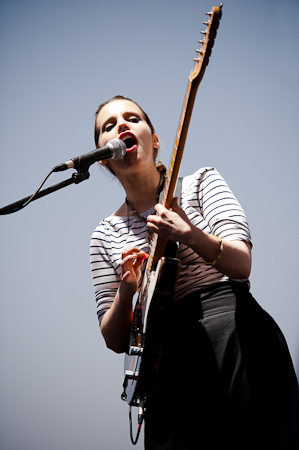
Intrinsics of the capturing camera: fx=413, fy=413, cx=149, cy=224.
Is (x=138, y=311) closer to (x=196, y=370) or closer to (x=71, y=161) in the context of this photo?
(x=196, y=370)

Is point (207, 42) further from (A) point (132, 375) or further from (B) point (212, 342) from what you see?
(A) point (132, 375)

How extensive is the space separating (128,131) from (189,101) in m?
0.51

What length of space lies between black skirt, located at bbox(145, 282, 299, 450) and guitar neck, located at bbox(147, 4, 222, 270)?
0.24 meters

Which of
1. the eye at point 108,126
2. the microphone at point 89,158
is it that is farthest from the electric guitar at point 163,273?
the eye at point 108,126

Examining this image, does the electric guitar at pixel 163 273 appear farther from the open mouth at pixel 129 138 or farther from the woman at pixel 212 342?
the open mouth at pixel 129 138

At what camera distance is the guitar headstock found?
0.93 meters

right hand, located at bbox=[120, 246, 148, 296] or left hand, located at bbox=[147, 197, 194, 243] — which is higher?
left hand, located at bbox=[147, 197, 194, 243]

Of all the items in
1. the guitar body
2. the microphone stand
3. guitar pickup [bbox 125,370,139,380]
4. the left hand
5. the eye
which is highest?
the eye

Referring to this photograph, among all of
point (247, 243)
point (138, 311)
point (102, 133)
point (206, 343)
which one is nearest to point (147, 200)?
point (102, 133)

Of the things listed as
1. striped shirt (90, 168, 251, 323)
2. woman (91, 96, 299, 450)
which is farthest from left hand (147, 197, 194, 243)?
striped shirt (90, 168, 251, 323)

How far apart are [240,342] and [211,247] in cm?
26

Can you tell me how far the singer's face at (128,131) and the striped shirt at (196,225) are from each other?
0.19 meters

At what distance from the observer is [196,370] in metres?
1.12

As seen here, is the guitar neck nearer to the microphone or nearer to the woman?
the woman
